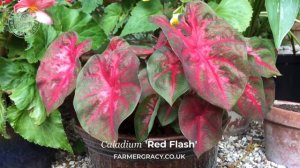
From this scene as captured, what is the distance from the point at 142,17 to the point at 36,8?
0.31 m

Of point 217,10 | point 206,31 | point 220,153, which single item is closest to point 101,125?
point 206,31

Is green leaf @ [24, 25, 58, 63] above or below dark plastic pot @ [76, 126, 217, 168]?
above

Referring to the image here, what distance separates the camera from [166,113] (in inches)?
41.6

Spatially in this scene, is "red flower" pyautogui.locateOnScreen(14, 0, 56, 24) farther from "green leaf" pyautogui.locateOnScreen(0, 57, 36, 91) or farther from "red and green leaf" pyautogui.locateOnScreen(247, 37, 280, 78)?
"red and green leaf" pyautogui.locateOnScreen(247, 37, 280, 78)

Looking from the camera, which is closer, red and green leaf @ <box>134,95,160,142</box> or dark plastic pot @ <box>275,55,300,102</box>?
red and green leaf @ <box>134,95,160,142</box>

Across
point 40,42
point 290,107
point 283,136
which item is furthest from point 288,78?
point 40,42

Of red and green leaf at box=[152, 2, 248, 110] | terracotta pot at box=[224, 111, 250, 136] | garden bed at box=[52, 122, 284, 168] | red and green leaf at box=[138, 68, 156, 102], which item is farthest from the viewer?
terracotta pot at box=[224, 111, 250, 136]

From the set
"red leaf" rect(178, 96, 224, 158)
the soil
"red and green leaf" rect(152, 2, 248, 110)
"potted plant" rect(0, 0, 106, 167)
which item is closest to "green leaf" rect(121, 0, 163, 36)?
"potted plant" rect(0, 0, 106, 167)

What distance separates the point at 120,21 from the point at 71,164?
0.59m

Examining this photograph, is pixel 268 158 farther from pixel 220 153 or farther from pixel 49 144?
pixel 49 144

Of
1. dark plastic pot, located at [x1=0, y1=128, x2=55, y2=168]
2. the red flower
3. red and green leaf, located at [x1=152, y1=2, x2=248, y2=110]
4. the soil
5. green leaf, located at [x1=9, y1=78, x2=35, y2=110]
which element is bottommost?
dark plastic pot, located at [x1=0, y1=128, x2=55, y2=168]

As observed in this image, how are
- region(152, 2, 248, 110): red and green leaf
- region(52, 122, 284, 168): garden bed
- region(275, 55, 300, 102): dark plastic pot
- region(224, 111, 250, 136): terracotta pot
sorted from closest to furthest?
region(152, 2, 248, 110): red and green leaf → region(52, 122, 284, 168): garden bed → region(224, 111, 250, 136): terracotta pot → region(275, 55, 300, 102): dark plastic pot

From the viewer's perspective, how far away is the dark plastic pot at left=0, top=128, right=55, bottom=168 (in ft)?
4.77

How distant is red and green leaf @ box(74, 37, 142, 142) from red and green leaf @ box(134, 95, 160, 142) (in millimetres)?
96
